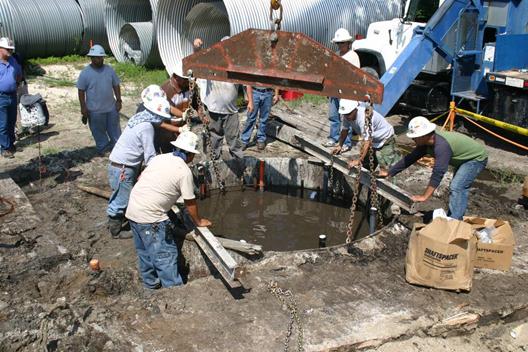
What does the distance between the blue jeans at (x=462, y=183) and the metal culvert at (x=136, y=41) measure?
11250mm

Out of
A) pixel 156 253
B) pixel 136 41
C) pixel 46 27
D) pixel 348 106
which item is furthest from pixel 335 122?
pixel 46 27

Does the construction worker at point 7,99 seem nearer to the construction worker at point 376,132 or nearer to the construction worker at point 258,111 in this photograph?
the construction worker at point 258,111

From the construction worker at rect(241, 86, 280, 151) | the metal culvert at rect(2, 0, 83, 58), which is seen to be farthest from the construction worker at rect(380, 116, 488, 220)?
the metal culvert at rect(2, 0, 83, 58)

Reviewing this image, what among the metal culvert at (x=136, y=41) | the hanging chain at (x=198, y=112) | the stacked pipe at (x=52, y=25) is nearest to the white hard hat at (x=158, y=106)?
the hanging chain at (x=198, y=112)

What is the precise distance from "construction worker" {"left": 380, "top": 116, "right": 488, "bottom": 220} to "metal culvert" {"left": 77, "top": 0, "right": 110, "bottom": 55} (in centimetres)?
1380

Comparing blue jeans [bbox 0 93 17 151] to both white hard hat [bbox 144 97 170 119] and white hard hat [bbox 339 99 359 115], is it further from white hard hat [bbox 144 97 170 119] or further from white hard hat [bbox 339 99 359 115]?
white hard hat [bbox 339 99 359 115]

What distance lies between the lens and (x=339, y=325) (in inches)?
188

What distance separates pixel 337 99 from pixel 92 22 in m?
11.2

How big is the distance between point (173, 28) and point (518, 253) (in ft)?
35.4

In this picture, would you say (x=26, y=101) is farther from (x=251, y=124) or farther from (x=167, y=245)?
(x=167, y=245)

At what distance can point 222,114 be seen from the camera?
8266 mm

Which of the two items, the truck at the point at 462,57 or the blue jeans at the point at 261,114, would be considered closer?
the blue jeans at the point at 261,114

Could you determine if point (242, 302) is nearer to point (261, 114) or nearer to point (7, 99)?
point (261, 114)

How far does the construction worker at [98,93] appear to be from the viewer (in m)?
7.95
